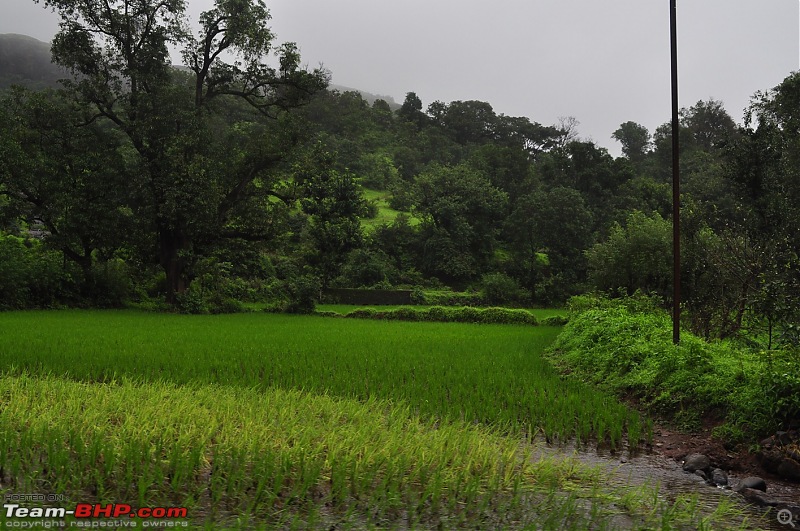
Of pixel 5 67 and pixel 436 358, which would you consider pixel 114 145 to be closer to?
pixel 436 358

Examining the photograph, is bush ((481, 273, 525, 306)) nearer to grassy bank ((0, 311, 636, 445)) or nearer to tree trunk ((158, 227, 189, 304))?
grassy bank ((0, 311, 636, 445))

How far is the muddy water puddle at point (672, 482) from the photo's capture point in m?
3.94

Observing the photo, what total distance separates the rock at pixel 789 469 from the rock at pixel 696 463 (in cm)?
55

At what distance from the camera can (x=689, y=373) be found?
668 centimetres

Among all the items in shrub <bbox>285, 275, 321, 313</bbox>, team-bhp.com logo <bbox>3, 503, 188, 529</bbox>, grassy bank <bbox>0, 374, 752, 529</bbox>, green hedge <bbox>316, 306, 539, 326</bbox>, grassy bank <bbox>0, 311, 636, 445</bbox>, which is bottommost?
green hedge <bbox>316, 306, 539, 326</bbox>

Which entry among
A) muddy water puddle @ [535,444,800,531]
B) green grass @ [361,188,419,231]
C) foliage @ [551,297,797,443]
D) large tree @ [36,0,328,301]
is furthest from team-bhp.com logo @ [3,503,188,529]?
green grass @ [361,188,419,231]

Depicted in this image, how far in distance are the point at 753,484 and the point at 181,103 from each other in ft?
68.6

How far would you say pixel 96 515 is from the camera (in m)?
3.17

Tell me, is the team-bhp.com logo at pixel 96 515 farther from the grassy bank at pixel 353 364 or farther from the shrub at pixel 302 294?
the shrub at pixel 302 294

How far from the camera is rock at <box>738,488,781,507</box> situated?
4.12 meters

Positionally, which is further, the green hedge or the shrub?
the shrub

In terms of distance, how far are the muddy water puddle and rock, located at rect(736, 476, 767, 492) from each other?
0.16 ft

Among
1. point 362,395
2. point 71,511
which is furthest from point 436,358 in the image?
point 71,511

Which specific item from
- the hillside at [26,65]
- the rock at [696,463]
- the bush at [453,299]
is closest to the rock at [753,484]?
the rock at [696,463]
